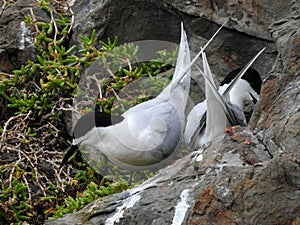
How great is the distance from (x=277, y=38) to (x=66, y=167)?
189 cm

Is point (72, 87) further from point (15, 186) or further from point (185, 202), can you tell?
point (185, 202)

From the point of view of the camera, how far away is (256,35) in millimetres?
5043

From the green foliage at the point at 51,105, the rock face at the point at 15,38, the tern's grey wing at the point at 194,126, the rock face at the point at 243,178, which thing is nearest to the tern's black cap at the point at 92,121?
the green foliage at the point at 51,105

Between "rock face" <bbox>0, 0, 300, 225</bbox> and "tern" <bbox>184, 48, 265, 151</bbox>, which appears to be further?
"tern" <bbox>184, 48, 265, 151</bbox>

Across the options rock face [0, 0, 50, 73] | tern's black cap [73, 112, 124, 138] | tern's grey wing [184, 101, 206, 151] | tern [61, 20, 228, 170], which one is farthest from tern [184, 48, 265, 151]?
rock face [0, 0, 50, 73]

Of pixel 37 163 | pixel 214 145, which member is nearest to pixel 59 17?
pixel 37 163

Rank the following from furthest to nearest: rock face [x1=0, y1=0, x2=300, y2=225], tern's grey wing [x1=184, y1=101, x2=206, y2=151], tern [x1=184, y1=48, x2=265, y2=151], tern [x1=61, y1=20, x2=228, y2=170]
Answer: tern [x1=61, y1=20, x2=228, y2=170] → tern's grey wing [x1=184, y1=101, x2=206, y2=151] → tern [x1=184, y1=48, x2=265, y2=151] → rock face [x1=0, y1=0, x2=300, y2=225]

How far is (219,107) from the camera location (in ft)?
12.8

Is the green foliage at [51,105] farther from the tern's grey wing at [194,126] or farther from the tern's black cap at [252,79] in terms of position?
the tern's black cap at [252,79]

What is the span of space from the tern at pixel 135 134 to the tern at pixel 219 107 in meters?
0.13

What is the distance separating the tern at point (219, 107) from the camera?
3.86 m

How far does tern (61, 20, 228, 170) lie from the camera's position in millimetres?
4578

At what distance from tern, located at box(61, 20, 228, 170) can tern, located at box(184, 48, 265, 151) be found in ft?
0.44

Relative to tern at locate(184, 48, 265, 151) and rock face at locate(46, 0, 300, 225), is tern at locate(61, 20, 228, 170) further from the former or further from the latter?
rock face at locate(46, 0, 300, 225)
